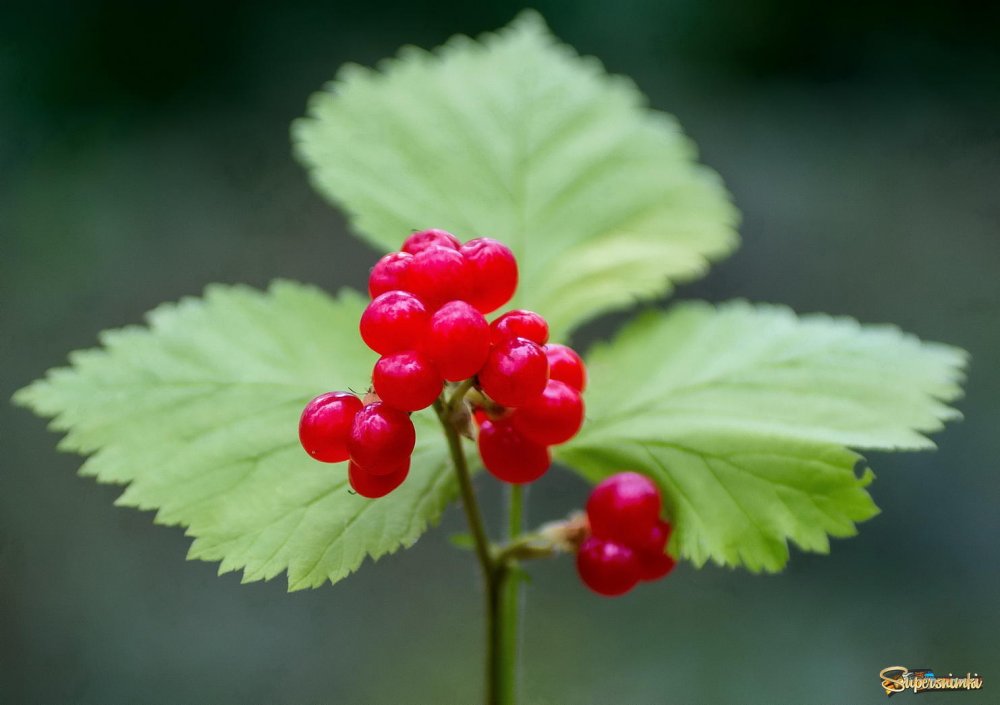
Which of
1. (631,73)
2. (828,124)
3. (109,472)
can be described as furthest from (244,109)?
(109,472)

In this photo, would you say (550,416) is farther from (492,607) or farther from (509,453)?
(492,607)

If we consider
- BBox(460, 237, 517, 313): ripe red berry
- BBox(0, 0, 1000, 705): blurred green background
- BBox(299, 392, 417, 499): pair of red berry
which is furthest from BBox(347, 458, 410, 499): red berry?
BBox(0, 0, 1000, 705): blurred green background

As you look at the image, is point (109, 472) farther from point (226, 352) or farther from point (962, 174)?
point (962, 174)

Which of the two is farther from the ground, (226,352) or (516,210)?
(516,210)

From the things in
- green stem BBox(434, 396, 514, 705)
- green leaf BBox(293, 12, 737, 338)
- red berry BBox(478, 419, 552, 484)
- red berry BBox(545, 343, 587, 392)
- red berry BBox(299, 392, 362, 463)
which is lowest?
green stem BBox(434, 396, 514, 705)

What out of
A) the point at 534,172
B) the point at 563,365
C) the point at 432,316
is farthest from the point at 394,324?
the point at 534,172

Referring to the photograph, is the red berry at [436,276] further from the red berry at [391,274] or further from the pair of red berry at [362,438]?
the pair of red berry at [362,438]

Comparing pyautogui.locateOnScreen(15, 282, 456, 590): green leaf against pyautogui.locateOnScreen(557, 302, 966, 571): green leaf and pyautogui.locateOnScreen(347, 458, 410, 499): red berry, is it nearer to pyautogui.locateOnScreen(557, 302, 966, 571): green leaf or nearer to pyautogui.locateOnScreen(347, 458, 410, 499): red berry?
pyautogui.locateOnScreen(347, 458, 410, 499): red berry
